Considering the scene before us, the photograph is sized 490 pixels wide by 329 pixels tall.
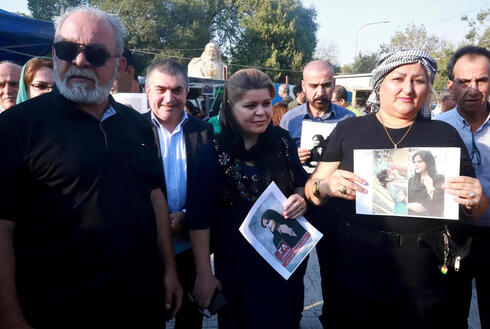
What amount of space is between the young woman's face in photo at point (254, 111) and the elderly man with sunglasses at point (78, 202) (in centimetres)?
60

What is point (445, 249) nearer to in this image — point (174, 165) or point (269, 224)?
point (269, 224)

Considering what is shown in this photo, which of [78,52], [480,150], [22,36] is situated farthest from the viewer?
[22,36]

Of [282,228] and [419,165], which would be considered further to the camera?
[282,228]

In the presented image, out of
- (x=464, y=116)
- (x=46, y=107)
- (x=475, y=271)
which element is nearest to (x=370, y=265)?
(x=475, y=271)

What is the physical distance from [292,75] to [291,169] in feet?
114

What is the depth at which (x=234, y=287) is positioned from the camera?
6.70ft

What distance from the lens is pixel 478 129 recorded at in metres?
2.35

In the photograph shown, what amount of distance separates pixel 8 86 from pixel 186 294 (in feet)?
7.95

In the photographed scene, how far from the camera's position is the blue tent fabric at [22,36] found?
562 centimetres

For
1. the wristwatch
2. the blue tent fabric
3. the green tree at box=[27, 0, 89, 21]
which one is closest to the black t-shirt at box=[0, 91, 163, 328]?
the wristwatch

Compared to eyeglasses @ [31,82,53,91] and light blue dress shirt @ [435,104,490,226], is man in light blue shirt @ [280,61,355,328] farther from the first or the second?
eyeglasses @ [31,82,53,91]

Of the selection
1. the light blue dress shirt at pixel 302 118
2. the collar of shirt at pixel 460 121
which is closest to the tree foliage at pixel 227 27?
the light blue dress shirt at pixel 302 118

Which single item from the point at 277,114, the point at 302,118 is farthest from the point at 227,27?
the point at 302,118

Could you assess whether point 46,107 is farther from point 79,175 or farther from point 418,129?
point 418,129
